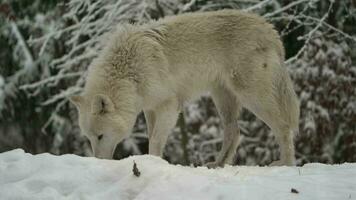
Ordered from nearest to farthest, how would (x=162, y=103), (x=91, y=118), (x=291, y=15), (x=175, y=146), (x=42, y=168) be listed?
(x=42, y=168)
(x=91, y=118)
(x=162, y=103)
(x=291, y=15)
(x=175, y=146)

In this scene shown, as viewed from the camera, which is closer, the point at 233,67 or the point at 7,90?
the point at 233,67

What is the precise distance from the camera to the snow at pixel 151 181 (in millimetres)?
3654

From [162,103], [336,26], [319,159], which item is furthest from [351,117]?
[162,103]

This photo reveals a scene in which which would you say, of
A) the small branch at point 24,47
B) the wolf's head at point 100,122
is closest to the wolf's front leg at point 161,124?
the wolf's head at point 100,122

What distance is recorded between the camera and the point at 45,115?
1192cm

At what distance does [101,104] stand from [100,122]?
0.59ft

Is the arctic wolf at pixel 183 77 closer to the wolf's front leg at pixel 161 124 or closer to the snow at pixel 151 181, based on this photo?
the wolf's front leg at pixel 161 124

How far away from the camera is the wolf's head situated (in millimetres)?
5559

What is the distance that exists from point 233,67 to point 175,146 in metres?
5.33

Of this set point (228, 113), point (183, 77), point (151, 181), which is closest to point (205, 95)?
point (228, 113)

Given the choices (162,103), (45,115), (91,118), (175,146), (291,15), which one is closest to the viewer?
(91,118)

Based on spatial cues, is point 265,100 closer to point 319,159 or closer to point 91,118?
point 91,118

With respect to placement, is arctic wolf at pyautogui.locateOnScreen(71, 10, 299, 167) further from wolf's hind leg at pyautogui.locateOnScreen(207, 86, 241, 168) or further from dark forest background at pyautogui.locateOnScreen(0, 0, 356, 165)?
dark forest background at pyautogui.locateOnScreen(0, 0, 356, 165)

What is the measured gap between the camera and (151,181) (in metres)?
3.85
